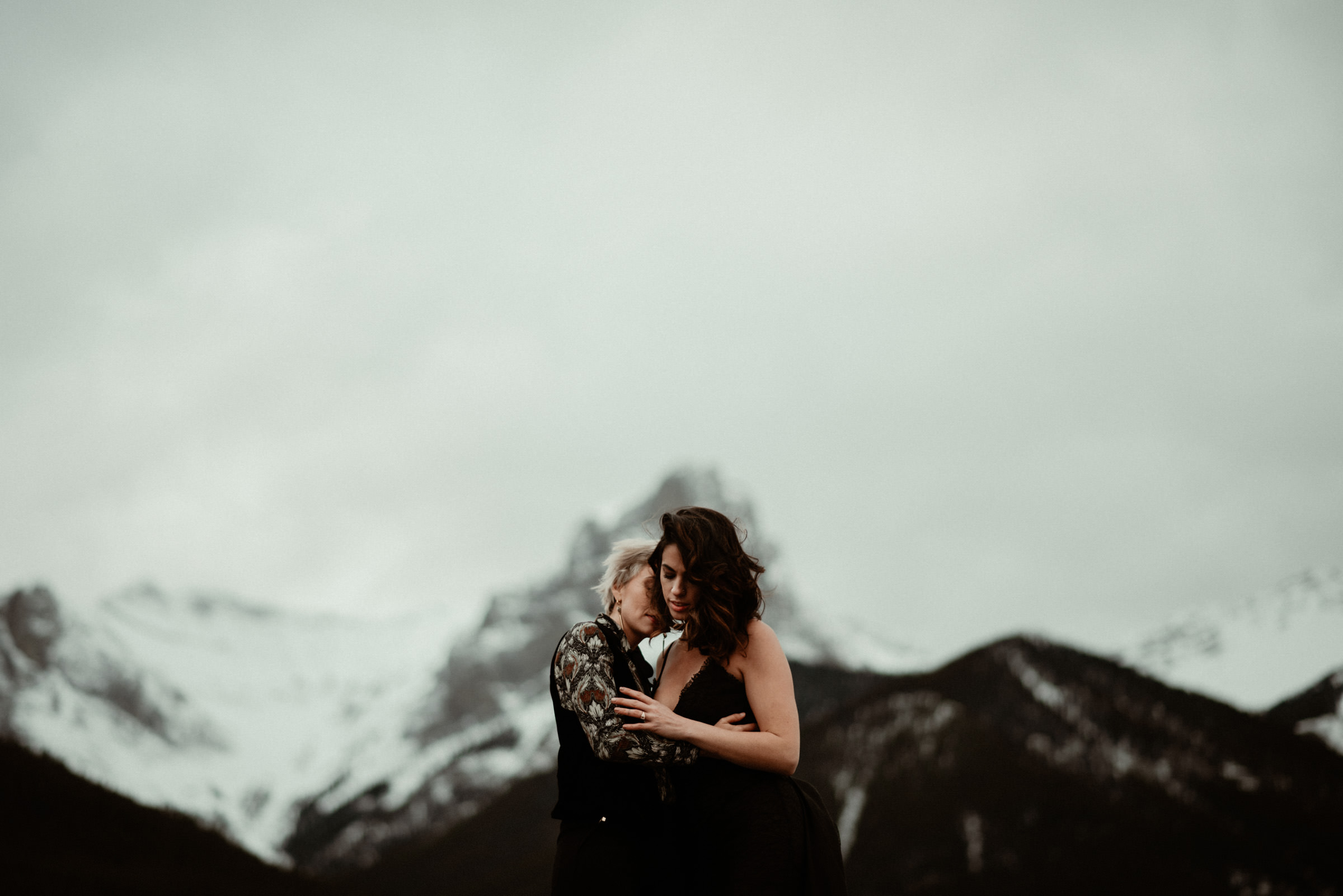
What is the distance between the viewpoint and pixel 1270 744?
30.2 meters

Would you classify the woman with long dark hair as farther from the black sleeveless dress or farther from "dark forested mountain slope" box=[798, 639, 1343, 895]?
"dark forested mountain slope" box=[798, 639, 1343, 895]

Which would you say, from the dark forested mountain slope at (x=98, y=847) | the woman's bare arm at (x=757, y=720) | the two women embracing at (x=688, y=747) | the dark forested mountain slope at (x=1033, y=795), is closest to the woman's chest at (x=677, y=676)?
the two women embracing at (x=688, y=747)

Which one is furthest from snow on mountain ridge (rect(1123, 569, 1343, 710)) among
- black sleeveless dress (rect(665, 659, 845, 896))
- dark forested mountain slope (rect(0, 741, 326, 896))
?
black sleeveless dress (rect(665, 659, 845, 896))

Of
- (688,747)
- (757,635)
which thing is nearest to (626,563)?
(757,635)

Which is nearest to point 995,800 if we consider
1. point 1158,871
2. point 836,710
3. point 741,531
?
point 1158,871

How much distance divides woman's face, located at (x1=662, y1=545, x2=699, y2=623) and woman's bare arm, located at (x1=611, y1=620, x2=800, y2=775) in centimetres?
Answer: 45

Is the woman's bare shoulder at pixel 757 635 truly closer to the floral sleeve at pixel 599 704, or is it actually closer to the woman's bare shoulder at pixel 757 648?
the woman's bare shoulder at pixel 757 648

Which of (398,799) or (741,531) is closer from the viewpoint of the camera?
(741,531)

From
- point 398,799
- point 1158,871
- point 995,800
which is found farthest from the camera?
point 398,799

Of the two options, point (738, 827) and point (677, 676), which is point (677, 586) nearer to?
point (677, 676)

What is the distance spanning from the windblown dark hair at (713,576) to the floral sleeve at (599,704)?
0.57m

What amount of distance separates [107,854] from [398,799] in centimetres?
15344

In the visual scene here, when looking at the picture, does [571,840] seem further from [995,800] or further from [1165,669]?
[1165,669]

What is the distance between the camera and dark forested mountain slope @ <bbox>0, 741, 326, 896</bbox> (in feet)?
42.2
